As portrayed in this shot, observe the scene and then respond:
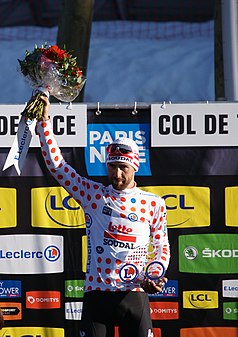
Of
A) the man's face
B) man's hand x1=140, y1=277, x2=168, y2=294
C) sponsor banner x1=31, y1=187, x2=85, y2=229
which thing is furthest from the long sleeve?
sponsor banner x1=31, y1=187, x2=85, y2=229

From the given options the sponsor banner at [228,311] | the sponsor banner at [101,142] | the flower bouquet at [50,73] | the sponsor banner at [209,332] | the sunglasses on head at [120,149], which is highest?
the flower bouquet at [50,73]

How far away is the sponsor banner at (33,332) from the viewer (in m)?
5.75

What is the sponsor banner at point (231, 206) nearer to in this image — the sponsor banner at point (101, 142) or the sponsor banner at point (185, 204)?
the sponsor banner at point (185, 204)

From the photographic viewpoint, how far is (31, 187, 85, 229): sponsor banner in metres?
5.77

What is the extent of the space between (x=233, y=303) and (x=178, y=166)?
37.9 inches

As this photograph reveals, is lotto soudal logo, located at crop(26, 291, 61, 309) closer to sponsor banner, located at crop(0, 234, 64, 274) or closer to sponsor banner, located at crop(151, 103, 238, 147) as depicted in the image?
sponsor banner, located at crop(0, 234, 64, 274)

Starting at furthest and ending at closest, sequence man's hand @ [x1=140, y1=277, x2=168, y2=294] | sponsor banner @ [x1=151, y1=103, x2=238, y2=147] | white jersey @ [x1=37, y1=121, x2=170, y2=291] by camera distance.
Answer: sponsor banner @ [x1=151, y1=103, x2=238, y2=147], white jersey @ [x1=37, y1=121, x2=170, y2=291], man's hand @ [x1=140, y1=277, x2=168, y2=294]

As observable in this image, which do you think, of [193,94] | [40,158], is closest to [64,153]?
[40,158]

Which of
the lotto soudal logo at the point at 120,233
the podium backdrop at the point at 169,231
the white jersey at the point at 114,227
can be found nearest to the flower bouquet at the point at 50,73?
the white jersey at the point at 114,227

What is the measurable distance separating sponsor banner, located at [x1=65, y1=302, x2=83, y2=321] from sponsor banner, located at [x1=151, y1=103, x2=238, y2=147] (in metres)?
1.17

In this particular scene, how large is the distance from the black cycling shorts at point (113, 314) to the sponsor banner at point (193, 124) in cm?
131

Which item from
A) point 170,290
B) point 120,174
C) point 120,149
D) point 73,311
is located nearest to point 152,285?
point 120,174

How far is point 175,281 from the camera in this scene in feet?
18.9

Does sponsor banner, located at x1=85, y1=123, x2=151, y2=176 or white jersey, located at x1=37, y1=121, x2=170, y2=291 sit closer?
white jersey, located at x1=37, y1=121, x2=170, y2=291
